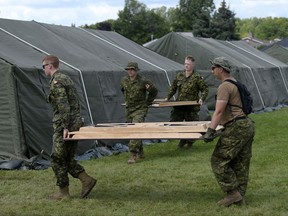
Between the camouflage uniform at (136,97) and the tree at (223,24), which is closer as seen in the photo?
the camouflage uniform at (136,97)

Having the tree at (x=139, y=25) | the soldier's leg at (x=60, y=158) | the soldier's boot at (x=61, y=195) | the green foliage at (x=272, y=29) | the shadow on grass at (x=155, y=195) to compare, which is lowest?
the green foliage at (x=272, y=29)

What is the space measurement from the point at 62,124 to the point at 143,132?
0.98 m

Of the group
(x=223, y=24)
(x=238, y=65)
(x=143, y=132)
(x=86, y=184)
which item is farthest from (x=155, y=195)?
(x=223, y=24)

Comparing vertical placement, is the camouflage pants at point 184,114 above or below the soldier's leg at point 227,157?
below

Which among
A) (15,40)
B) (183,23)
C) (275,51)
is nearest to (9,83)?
(15,40)

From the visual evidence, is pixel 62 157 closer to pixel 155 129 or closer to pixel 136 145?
pixel 155 129

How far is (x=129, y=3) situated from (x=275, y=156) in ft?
246

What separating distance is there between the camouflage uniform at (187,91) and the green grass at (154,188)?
780 millimetres

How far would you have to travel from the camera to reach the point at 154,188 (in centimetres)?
768

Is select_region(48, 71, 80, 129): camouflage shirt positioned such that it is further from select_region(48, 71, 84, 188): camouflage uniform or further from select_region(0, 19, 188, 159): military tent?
select_region(0, 19, 188, 159): military tent

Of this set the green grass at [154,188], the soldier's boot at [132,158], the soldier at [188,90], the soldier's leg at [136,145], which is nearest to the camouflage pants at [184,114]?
the soldier at [188,90]

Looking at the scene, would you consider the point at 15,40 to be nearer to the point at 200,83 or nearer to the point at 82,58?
the point at 82,58

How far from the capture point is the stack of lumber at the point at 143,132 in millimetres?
6453

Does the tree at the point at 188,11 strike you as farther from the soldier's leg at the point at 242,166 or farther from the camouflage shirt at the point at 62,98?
the soldier's leg at the point at 242,166
